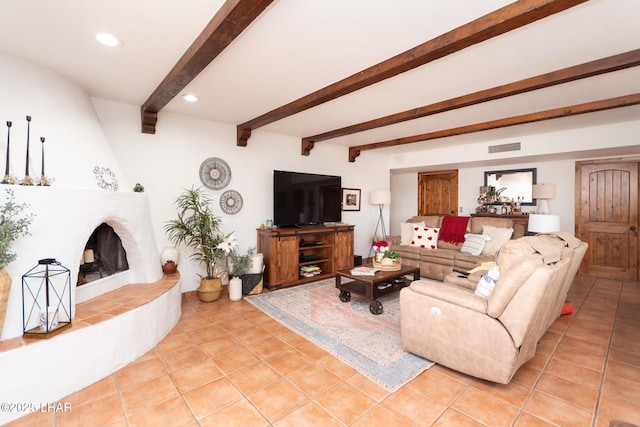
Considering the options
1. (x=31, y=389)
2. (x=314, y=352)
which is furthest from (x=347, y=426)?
(x=31, y=389)

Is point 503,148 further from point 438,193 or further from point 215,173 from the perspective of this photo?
point 215,173

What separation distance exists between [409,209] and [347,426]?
653cm

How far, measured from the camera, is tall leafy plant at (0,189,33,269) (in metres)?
1.79

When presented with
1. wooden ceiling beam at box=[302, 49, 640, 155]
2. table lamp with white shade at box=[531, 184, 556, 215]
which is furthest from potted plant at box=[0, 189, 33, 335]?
table lamp with white shade at box=[531, 184, 556, 215]

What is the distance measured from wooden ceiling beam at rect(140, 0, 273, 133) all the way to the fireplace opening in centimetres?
152

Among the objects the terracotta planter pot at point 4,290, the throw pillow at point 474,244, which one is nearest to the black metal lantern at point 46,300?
the terracotta planter pot at point 4,290

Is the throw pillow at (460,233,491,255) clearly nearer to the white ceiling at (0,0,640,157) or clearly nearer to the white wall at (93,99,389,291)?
the white ceiling at (0,0,640,157)

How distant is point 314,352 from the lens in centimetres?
254

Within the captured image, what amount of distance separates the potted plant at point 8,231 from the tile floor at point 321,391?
78 cm

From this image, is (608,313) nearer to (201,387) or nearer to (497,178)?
(497,178)

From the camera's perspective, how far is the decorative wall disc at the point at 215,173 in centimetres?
416

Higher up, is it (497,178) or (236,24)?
(236,24)

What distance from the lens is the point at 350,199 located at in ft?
20.1

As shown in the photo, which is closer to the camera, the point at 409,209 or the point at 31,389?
the point at 31,389
